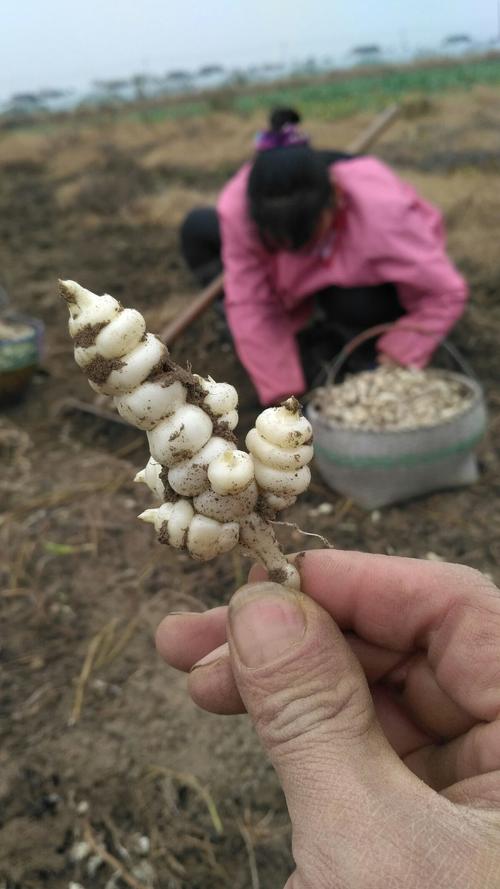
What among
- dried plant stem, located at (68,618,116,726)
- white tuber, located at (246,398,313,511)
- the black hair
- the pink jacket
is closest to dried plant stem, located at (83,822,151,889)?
dried plant stem, located at (68,618,116,726)

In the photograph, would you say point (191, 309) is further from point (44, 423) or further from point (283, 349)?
point (44, 423)

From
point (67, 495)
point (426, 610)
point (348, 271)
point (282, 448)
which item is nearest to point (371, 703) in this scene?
point (426, 610)

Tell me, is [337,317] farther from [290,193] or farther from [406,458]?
[406,458]

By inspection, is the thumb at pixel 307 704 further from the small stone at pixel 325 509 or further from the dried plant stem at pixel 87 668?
the small stone at pixel 325 509

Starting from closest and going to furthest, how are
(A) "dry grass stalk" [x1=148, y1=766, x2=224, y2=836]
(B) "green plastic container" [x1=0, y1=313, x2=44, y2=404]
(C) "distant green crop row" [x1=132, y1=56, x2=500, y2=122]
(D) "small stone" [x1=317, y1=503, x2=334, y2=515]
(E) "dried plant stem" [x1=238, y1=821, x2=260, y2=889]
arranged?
(E) "dried plant stem" [x1=238, y1=821, x2=260, y2=889] < (A) "dry grass stalk" [x1=148, y1=766, x2=224, y2=836] < (D) "small stone" [x1=317, y1=503, x2=334, y2=515] < (B) "green plastic container" [x1=0, y1=313, x2=44, y2=404] < (C) "distant green crop row" [x1=132, y1=56, x2=500, y2=122]

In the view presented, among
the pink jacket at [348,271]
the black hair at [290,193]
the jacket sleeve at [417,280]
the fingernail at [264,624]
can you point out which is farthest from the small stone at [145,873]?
the black hair at [290,193]

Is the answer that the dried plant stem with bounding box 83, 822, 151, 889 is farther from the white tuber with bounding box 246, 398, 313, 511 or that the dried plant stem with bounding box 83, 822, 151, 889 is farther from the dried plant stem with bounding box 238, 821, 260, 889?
the white tuber with bounding box 246, 398, 313, 511
